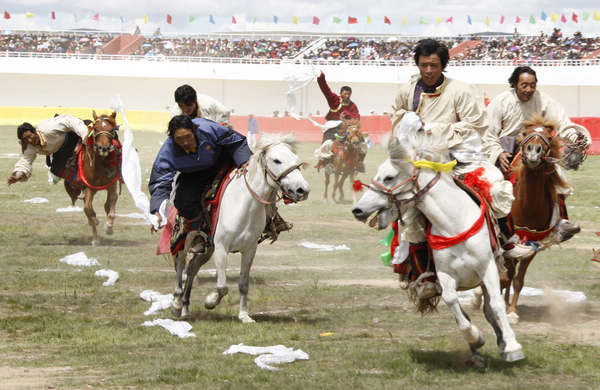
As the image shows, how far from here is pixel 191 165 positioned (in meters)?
7.91

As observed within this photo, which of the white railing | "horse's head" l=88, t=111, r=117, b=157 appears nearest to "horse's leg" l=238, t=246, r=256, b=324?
"horse's head" l=88, t=111, r=117, b=157

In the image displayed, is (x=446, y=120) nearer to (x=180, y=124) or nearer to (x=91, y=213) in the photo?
(x=180, y=124)

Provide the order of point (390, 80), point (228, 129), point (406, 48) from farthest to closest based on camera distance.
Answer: point (406, 48), point (390, 80), point (228, 129)

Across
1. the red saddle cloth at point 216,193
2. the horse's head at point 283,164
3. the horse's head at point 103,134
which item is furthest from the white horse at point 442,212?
the horse's head at point 103,134

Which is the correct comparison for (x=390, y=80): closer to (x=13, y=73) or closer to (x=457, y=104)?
(x=13, y=73)

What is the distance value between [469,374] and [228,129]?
331 cm

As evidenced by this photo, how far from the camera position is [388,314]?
8.52m

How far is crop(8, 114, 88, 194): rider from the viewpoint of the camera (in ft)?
43.1

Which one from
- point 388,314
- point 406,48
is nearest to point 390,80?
point 406,48

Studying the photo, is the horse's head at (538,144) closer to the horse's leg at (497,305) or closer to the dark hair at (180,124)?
the horse's leg at (497,305)

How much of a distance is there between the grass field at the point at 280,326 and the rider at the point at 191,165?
933mm

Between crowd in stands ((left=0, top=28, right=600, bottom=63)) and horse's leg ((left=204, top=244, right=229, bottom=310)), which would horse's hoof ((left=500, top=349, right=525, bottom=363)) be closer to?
horse's leg ((left=204, top=244, right=229, bottom=310))

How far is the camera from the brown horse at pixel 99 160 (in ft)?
42.2

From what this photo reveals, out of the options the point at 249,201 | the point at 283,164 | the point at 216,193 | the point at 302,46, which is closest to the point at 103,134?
the point at 216,193
